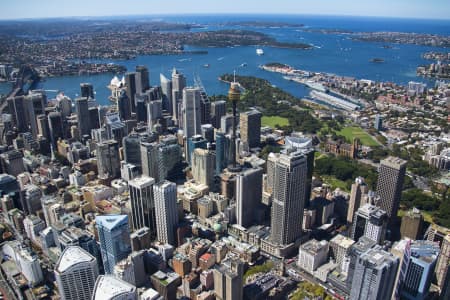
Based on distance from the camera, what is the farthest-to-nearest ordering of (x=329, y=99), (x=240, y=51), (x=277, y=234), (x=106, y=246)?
(x=240, y=51), (x=329, y=99), (x=277, y=234), (x=106, y=246)

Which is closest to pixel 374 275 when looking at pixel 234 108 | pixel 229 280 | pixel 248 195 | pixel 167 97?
pixel 229 280

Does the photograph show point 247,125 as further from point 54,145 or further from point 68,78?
point 68,78

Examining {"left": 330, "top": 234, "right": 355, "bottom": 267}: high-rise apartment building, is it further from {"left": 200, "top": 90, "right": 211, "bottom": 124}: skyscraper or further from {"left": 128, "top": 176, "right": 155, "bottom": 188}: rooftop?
{"left": 200, "top": 90, "right": 211, "bottom": 124}: skyscraper

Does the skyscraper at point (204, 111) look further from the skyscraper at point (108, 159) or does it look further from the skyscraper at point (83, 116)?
the skyscraper at point (83, 116)

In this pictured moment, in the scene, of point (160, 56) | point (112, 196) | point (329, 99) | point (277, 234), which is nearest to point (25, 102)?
point (112, 196)

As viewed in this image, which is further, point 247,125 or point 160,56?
point 160,56

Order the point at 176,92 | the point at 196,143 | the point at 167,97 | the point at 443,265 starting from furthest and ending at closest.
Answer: the point at 167,97
the point at 176,92
the point at 196,143
the point at 443,265

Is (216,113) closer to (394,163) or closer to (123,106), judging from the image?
(123,106)
